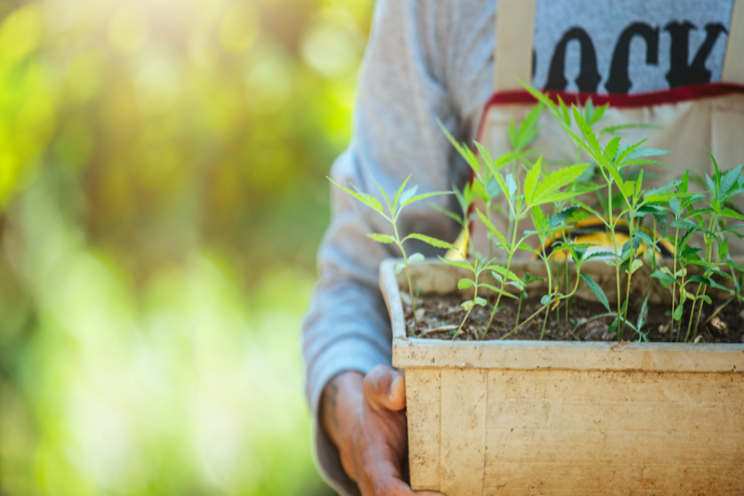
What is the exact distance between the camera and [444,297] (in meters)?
0.46

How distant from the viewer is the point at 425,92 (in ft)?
2.15

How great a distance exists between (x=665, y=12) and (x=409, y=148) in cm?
32

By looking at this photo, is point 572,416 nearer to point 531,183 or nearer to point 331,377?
point 531,183

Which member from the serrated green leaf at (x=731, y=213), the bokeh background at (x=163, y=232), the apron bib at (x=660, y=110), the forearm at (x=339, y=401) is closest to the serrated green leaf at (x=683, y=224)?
the serrated green leaf at (x=731, y=213)

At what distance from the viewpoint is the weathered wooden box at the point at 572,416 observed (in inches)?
12.7

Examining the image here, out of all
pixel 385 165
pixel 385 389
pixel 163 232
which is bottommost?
pixel 163 232

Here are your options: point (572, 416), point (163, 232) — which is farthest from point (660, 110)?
point (163, 232)

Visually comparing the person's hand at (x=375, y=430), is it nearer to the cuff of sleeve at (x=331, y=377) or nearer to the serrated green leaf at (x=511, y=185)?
the cuff of sleeve at (x=331, y=377)

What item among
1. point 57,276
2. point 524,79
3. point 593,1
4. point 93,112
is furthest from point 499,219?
point 57,276

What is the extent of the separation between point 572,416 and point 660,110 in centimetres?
34

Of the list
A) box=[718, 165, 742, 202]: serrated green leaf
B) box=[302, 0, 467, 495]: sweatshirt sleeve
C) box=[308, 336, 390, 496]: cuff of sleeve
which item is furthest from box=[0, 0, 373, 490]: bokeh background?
box=[718, 165, 742, 202]: serrated green leaf

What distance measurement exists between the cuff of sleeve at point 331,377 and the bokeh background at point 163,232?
2.44 ft

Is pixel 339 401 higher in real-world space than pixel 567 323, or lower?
lower

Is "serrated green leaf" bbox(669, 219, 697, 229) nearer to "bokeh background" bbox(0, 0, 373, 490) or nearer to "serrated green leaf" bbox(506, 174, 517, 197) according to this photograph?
"serrated green leaf" bbox(506, 174, 517, 197)
